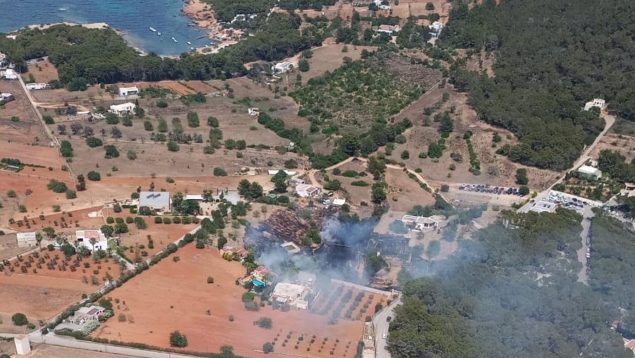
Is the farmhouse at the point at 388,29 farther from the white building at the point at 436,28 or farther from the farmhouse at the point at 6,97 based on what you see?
the farmhouse at the point at 6,97

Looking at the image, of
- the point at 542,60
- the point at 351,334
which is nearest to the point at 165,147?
the point at 351,334

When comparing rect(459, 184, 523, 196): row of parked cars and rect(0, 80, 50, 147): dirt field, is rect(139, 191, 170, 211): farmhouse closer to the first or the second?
rect(0, 80, 50, 147): dirt field

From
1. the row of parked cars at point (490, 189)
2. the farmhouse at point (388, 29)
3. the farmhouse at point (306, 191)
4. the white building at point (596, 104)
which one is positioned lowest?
the row of parked cars at point (490, 189)

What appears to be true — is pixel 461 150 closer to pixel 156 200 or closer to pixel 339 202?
A: pixel 339 202

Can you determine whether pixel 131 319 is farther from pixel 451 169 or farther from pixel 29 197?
pixel 451 169

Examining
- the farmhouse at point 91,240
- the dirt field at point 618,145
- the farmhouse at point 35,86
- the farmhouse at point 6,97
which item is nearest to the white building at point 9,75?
the farmhouse at point 35,86

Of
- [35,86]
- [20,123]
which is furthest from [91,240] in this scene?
[35,86]
